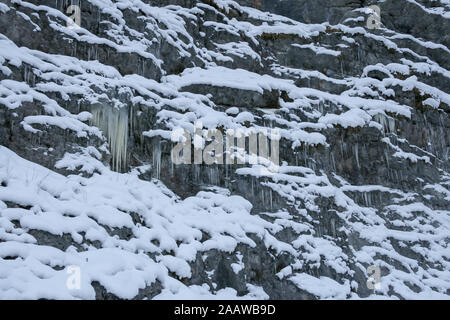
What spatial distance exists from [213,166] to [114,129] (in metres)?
2.42

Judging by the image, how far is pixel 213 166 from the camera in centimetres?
1043

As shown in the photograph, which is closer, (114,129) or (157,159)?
(114,129)

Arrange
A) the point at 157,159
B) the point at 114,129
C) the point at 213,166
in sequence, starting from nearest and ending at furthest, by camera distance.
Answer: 1. the point at 114,129
2. the point at 157,159
3. the point at 213,166

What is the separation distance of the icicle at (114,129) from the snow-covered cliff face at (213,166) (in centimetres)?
3

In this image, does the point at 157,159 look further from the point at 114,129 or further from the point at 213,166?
the point at 213,166

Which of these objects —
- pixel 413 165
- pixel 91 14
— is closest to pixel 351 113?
pixel 413 165

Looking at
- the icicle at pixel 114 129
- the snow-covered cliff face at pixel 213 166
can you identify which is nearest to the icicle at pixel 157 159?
the snow-covered cliff face at pixel 213 166

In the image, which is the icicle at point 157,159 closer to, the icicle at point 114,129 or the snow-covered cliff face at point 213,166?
the snow-covered cliff face at point 213,166

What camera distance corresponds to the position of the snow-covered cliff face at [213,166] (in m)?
7.11

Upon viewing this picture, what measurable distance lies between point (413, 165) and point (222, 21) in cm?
745

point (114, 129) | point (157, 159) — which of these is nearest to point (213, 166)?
point (157, 159)

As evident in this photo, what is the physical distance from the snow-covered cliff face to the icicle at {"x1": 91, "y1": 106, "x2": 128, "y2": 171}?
0.10 feet

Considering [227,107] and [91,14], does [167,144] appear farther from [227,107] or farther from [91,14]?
[91,14]

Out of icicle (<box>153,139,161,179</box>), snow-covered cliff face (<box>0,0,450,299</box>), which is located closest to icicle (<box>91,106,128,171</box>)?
snow-covered cliff face (<box>0,0,450,299</box>)
